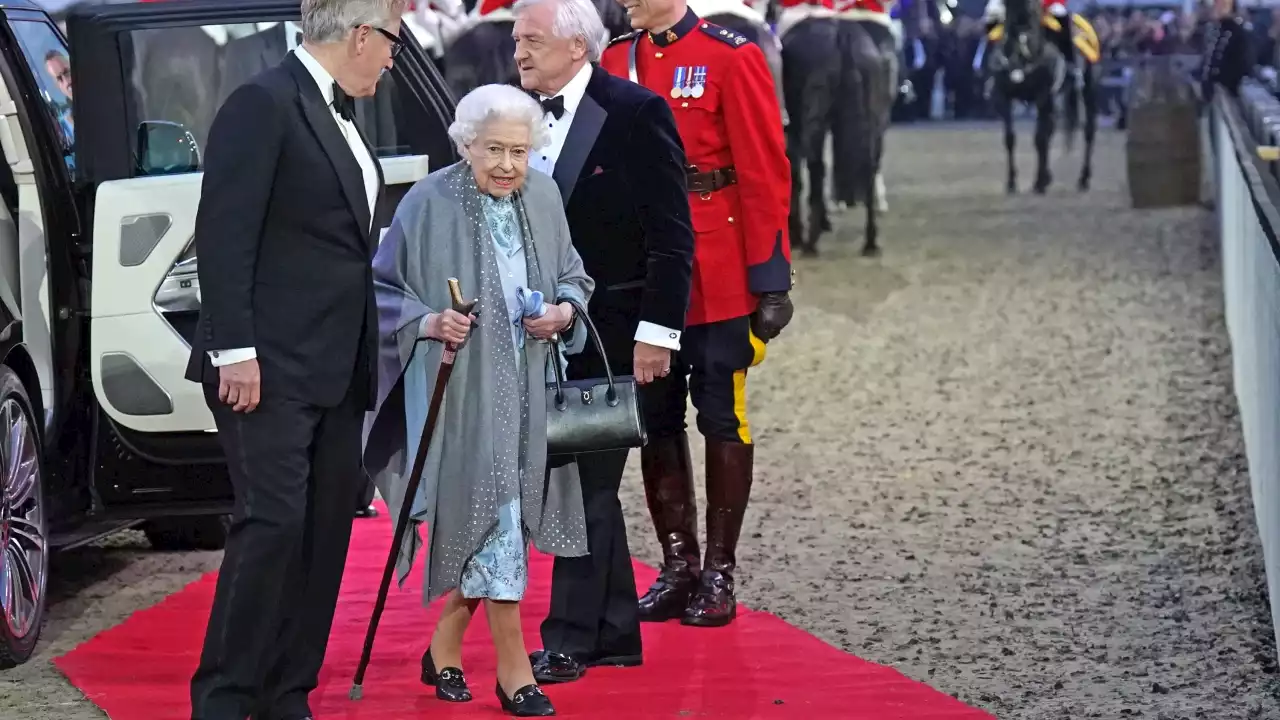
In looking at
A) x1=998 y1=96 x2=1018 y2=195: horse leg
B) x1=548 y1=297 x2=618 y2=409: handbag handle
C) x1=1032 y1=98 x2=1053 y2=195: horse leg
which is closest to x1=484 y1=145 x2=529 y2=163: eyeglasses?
x1=548 y1=297 x2=618 y2=409: handbag handle

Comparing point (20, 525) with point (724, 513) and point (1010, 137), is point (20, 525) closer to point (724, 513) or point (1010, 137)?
point (724, 513)

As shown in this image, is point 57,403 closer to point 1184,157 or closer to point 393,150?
point 393,150

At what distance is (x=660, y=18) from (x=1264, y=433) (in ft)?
7.73

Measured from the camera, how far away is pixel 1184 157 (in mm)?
19500

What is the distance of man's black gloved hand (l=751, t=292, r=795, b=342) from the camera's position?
6.13 m

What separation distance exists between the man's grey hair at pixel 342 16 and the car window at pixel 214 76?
5.69ft

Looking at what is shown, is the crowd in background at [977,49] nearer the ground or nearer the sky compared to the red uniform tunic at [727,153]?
nearer the ground

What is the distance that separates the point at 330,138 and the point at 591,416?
0.98m

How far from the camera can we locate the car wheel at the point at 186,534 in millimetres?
7512

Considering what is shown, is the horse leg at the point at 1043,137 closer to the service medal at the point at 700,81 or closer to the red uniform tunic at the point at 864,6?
the red uniform tunic at the point at 864,6

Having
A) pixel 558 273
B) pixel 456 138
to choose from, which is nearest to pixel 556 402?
pixel 558 273

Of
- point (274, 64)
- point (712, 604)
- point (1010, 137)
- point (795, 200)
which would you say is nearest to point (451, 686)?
point (712, 604)

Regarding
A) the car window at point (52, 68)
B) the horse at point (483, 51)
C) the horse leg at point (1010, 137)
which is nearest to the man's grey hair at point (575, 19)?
the car window at point (52, 68)

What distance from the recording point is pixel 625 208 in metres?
5.57
